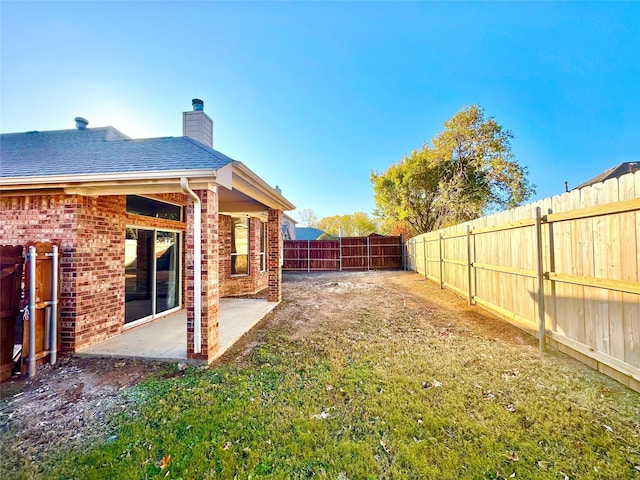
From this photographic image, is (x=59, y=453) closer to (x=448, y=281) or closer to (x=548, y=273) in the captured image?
(x=548, y=273)

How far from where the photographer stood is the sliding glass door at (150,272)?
527cm

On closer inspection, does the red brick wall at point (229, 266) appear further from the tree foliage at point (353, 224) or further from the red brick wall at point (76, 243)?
the tree foliage at point (353, 224)

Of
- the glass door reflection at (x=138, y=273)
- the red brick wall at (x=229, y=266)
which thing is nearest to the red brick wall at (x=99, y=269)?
the glass door reflection at (x=138, y=273)

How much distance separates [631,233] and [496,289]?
338 cm

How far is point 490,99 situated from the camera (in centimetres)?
1648

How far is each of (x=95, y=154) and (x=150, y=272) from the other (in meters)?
2.35

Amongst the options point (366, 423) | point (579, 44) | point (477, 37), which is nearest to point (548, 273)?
point (366, 423)

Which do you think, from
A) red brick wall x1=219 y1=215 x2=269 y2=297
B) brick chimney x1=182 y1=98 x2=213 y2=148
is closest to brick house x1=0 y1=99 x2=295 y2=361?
brick chimney x1=182 y1=98 x2=213 y2=148

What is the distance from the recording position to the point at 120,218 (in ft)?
16.3

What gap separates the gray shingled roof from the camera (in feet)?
13.6

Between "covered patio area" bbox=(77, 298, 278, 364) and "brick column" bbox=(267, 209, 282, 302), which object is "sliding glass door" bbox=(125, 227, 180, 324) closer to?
"covered patio area" bbox=(77, 298, 278, 364)

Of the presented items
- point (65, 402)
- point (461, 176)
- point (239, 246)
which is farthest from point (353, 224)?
point (65, 402)

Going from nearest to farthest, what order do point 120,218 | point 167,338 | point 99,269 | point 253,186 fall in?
point 99,269, point 167,338, point 120,218, point 253,186

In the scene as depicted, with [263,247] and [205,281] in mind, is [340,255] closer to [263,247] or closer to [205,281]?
[263,247]
